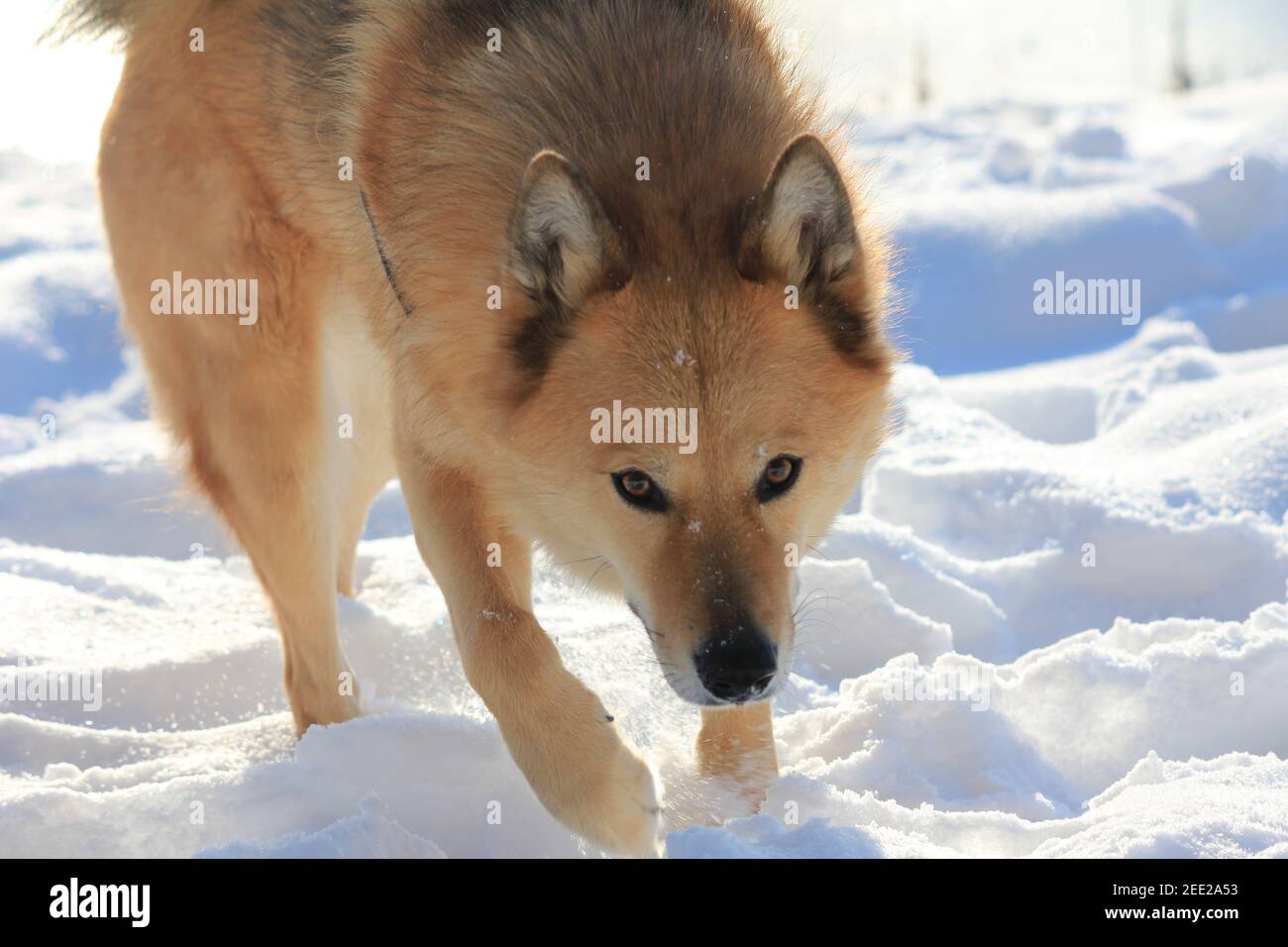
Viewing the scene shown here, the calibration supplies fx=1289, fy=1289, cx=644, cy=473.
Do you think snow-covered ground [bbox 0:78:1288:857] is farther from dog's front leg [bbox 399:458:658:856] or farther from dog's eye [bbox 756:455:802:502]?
dog's eye [bbox 756:455:802:502]

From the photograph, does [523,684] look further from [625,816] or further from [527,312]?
[527,312]

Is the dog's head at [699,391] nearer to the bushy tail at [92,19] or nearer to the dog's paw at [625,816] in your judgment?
the dog's paw at [625,816]

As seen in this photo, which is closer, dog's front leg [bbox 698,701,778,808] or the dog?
the dog

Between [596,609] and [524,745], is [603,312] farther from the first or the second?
[596,609]

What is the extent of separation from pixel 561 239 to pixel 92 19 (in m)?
2.16

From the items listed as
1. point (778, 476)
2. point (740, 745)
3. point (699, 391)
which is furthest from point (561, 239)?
point (740, 745)

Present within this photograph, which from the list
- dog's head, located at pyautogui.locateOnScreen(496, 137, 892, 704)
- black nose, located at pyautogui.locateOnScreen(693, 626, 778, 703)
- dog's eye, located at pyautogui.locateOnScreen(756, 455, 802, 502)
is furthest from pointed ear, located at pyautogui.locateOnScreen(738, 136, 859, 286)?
black nose, located at pyautogui.locateOnScreen(693, 626, 778, 703)

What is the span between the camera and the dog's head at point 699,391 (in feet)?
8.53

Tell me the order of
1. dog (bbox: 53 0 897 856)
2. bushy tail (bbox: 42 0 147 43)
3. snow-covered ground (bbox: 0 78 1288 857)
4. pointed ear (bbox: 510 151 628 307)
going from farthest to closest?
bushy tail (bbox: 42 0 147 43) → snow-covered ground (bbox: 0 78 1288 857) → dog (bbox: 53 0 897 856) → pointed ear (bbox: 510 151 628 307)

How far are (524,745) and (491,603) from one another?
0.38 m

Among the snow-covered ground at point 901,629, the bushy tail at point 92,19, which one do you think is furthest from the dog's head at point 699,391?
the bushy tail at point 92,19

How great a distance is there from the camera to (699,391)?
261 centimetres

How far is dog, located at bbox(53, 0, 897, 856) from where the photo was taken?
2660 mm
